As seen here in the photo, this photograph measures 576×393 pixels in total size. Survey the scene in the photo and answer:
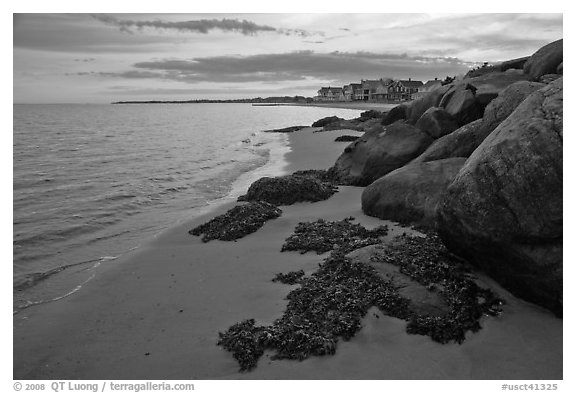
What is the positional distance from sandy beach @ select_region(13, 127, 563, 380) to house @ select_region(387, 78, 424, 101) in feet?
370

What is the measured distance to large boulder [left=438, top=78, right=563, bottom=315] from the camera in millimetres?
4992

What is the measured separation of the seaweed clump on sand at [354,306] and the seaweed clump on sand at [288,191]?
547cm

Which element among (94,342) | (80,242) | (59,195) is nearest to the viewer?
(94,342)

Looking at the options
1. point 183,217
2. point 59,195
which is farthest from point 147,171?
point 183,217

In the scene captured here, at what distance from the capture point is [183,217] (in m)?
12.4

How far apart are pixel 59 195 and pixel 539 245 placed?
609 inches

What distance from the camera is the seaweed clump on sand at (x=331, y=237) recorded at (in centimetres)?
785

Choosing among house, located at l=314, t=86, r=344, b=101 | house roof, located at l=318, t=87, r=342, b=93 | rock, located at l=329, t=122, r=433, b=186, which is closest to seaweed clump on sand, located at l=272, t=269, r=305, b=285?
rock, located at l=329, t=122, r=433, b=186

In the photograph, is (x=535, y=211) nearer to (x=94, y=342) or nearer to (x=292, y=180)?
(x=94, y=342)

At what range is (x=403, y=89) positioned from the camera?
11525cm

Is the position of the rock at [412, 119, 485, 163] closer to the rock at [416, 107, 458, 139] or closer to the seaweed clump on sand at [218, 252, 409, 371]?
the rock at [416, 107, 458, 139]

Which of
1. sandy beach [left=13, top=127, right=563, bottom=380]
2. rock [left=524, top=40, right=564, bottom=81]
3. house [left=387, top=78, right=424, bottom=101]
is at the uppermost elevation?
house [left=387, top=78, right=424, bottom=101]

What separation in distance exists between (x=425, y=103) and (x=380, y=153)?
18.2 feet

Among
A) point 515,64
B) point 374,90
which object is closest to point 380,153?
point 515,64
